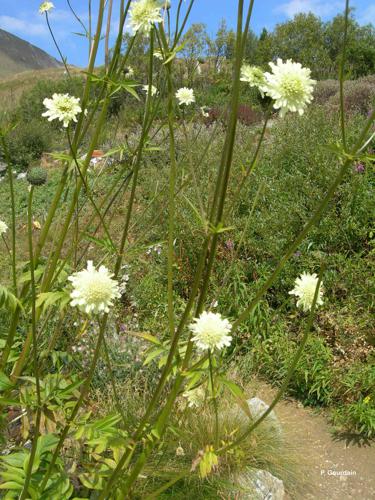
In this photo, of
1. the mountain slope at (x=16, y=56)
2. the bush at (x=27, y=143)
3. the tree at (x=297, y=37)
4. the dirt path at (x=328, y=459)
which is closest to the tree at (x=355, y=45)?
the tree at (x=297, y=37)

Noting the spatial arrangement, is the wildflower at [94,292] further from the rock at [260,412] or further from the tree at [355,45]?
the tree at [355,45]

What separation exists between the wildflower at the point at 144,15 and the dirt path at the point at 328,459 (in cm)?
252

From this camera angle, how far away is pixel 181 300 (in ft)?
13.9

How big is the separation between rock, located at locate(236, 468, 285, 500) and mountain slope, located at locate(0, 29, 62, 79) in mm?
41287

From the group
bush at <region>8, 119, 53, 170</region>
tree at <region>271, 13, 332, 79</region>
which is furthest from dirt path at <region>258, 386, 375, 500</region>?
tree at <region>271, 13, 332, 79</region>

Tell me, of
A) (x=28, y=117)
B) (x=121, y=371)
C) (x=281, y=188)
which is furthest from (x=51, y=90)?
(x=121, y=371)

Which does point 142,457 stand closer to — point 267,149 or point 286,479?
point 286,479

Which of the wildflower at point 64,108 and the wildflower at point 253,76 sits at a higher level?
the wildflower at point 253,76

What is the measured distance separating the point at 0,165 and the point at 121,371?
8.70 metres

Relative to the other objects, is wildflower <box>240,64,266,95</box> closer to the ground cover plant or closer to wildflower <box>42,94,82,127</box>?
the ground cover plant

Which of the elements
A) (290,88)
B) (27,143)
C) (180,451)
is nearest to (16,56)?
(27,143)

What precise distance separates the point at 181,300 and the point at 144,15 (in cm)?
307

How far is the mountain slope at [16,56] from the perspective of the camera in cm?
4200

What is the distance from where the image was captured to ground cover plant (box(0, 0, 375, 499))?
129cm
